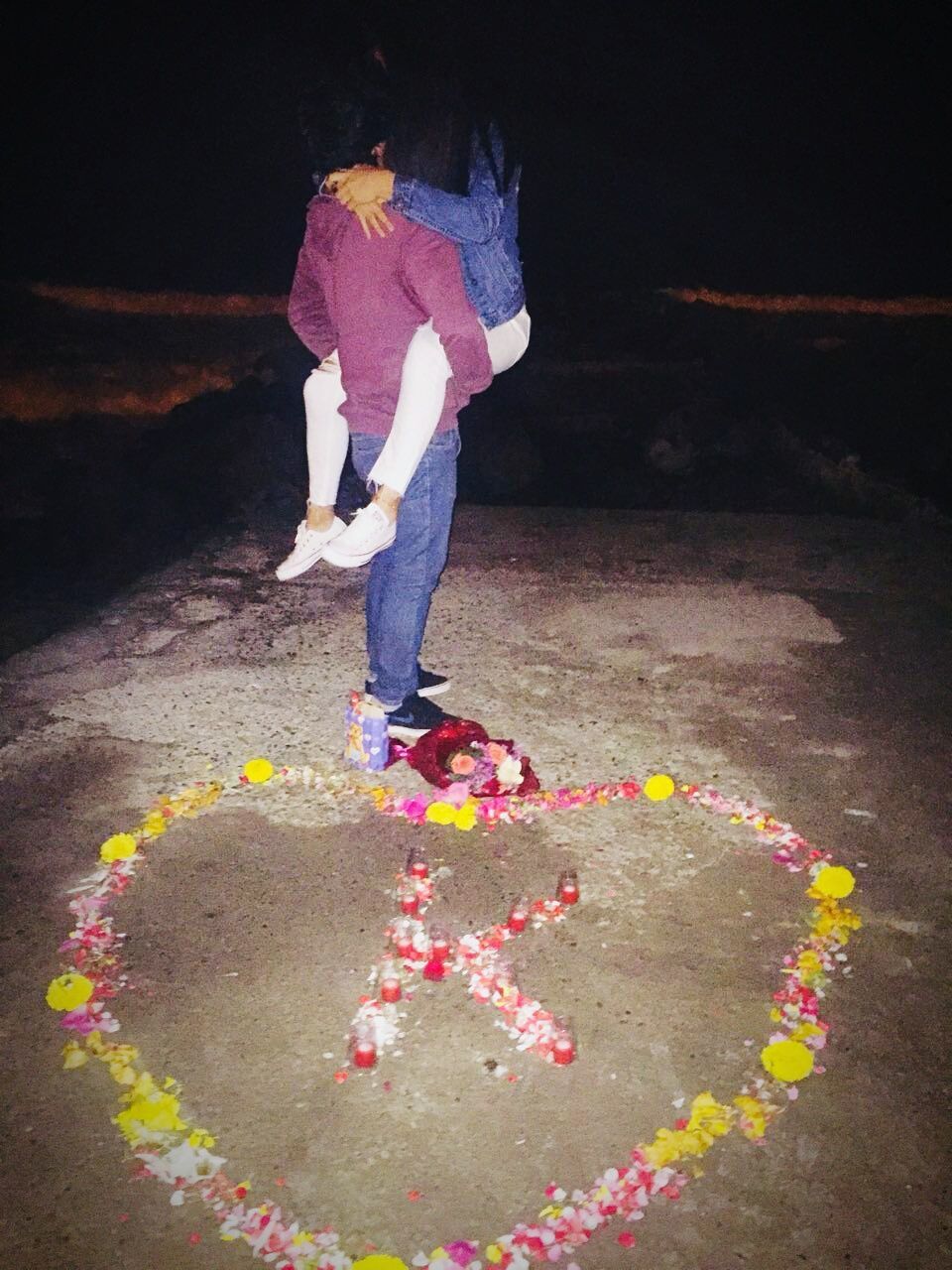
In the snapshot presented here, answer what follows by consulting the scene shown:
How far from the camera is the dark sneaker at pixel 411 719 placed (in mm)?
3590

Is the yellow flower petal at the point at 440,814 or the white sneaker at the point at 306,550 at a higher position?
the white sneaker at the point at 306,550

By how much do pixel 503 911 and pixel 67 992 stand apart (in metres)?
1.19

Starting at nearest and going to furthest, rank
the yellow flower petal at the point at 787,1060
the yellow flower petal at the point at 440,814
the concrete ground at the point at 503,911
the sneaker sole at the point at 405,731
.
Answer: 1. the concrete ground at the point at 503,911
2. the yellow flower petal at the point at 787,1060
3. the yellow flower petal at the point at 440,814
4. the sneaker sole at the point at 405,731

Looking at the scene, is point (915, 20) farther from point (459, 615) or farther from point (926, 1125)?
point (926, 1125)

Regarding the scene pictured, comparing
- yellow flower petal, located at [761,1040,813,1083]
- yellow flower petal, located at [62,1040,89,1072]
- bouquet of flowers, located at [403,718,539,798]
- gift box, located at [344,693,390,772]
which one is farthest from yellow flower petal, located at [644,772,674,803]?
yellow flower petal, located at [62,1040,89,1072]

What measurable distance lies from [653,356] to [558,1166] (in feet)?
35.1

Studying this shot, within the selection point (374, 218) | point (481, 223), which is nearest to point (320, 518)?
point (374, 218)

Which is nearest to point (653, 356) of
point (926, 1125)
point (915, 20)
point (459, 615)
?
point (915, 20)

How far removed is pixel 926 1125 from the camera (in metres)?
2.08

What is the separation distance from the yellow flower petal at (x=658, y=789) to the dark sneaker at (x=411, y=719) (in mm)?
812

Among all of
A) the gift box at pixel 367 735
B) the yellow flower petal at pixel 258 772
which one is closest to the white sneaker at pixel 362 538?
the gift box at pixel 367 735

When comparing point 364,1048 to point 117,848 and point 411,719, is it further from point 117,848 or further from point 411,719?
point 411,719

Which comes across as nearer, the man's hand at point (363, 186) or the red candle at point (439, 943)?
the red candle at point (439, 943)

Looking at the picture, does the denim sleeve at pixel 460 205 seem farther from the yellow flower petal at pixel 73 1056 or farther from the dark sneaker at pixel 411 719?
the yellow flower petal at pixel 73 1056
